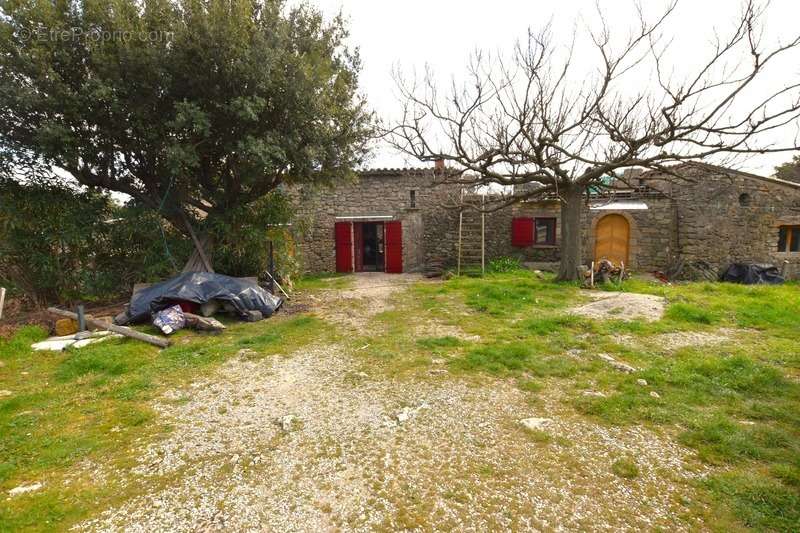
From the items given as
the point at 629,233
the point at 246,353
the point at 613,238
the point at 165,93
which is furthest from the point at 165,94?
the point at 629,233

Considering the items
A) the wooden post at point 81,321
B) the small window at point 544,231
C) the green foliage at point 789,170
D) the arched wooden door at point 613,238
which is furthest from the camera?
the green foliage at point 789,170

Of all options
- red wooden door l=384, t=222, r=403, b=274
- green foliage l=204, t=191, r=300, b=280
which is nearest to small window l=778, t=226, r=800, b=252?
red wooden door l=384, t=222, r=403, b=274

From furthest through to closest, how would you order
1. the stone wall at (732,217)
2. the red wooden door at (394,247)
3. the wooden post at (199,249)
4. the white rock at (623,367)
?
1. the red wooden door at (394,247)
2. the stone wall at (732,217)
3. the wooden post at (199,249)
4. the white rock at (623,367)

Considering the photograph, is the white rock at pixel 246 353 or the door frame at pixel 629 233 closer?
the white rock at pixel 246 353

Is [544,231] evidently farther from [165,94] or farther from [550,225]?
[165,94]

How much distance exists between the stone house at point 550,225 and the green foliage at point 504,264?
1.05ft

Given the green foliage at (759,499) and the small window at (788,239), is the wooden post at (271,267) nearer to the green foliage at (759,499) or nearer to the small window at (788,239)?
the green foliage at (759,499)

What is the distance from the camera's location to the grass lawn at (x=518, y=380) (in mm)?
2555

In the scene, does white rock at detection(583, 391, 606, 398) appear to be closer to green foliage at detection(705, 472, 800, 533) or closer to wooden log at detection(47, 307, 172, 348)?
green foliage at detection(705, 472, 800, 533)

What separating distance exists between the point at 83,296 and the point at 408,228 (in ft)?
33.1

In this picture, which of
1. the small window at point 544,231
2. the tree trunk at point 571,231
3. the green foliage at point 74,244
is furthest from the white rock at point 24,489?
the small window at point 544,231

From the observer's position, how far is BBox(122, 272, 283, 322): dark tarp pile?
6.65 meters

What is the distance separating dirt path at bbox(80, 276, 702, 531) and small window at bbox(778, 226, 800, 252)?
1504 centimetres

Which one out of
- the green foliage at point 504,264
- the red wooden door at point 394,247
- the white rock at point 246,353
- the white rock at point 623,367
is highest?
the red wooden door at point 394,247
